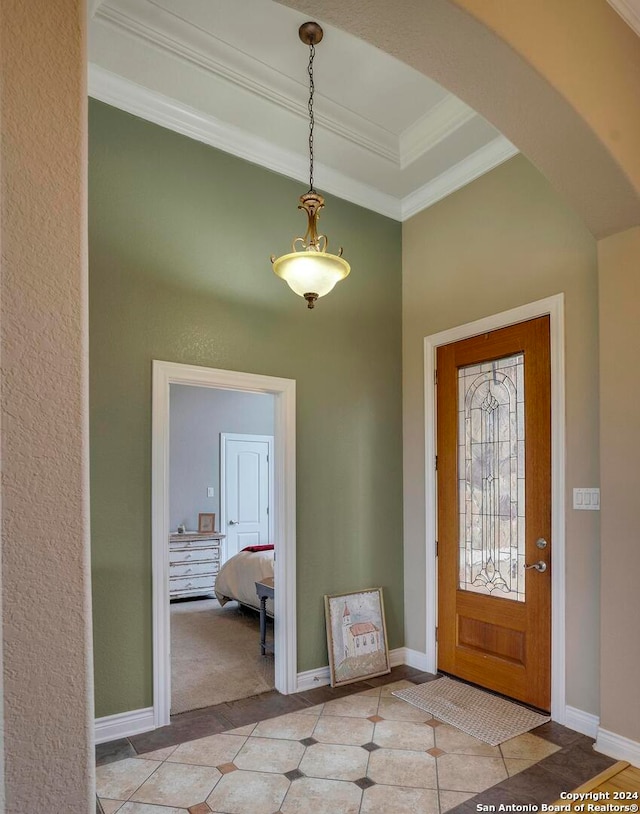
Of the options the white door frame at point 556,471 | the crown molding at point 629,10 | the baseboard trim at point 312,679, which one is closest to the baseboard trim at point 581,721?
the white door frame at point 556,471

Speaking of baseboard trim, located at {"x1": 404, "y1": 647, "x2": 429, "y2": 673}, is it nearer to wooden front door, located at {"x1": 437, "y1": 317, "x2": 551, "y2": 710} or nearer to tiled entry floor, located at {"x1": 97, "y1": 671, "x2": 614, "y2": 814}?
wooden front door, located at {"x1": 437, "y1": 317, "x2": 551, "y2": 710}

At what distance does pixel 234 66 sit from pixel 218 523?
554cm

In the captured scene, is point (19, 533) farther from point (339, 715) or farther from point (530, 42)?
point (339, 715)

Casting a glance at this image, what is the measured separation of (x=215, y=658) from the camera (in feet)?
14.5

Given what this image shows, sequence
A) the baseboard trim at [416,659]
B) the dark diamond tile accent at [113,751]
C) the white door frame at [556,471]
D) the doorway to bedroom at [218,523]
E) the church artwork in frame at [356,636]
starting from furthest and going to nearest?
the doorway to bedroom at [218,523], the baseboard trim at [416,659], the church artwork in frame at [356,636], the white door frame at [556,471], the dark diamond tile accent at [113,751]

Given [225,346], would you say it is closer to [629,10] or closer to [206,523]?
[629,10]

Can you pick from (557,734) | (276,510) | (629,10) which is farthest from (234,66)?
(557,734)

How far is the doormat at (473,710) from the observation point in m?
3.10

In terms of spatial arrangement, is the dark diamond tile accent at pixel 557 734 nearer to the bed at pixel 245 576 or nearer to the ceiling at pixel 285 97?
the bed at pixel 245 576

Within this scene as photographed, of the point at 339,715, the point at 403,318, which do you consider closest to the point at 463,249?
the point at 403,318

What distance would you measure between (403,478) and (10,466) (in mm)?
3642

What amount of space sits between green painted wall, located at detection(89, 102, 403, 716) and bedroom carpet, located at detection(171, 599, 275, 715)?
46 centimetres

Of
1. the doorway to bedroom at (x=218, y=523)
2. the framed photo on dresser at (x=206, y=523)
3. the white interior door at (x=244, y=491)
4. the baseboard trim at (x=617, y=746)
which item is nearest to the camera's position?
the baseboard trim at (x=617, y=746)

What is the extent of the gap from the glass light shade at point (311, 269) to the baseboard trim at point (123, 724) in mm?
2452
